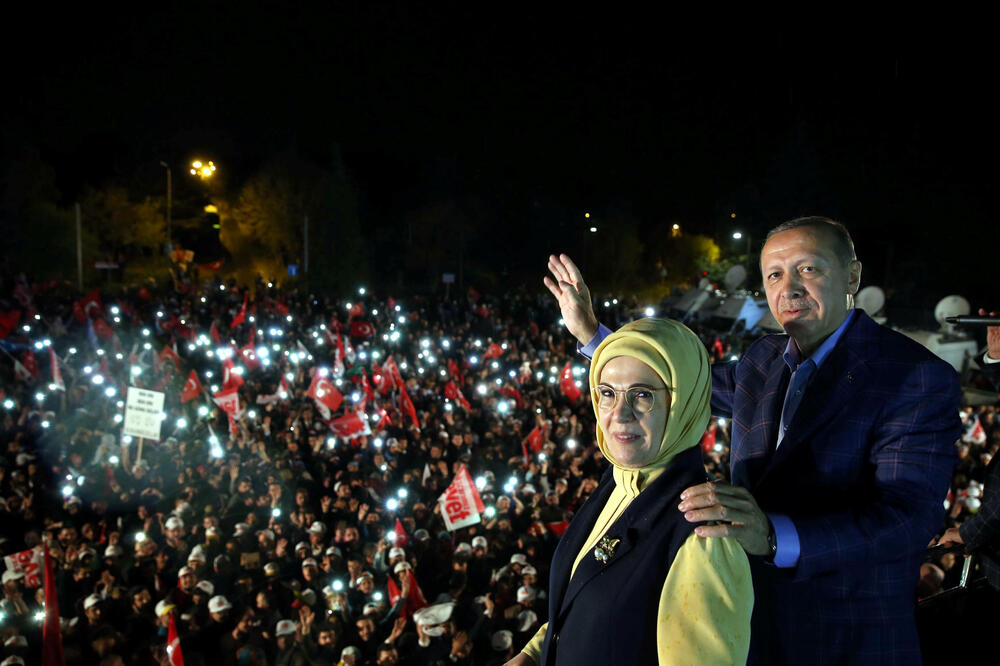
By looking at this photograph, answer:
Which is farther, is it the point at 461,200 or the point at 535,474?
the point at 461,200

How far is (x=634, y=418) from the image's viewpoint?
1.62m

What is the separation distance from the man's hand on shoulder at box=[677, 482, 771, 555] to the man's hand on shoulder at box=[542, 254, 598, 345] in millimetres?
1176

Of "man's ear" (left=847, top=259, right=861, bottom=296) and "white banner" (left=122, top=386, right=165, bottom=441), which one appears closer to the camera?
"man's ear" (left=847, top=259, right=861, bottom=296)

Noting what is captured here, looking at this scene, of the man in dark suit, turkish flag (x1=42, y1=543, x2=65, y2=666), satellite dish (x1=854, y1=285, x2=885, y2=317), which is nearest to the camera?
the man in dark suit

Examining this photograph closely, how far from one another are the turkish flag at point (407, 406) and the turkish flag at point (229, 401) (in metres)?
2.79

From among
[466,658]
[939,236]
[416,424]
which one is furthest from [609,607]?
[939,236]

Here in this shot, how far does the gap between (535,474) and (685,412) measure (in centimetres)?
751

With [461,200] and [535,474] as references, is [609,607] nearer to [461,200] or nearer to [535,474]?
[535,474]

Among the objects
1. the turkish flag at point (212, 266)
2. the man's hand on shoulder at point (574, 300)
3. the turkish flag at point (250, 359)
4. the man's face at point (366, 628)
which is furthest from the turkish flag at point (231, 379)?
the turkish flag at point (212, 266)

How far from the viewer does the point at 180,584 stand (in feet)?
20.2

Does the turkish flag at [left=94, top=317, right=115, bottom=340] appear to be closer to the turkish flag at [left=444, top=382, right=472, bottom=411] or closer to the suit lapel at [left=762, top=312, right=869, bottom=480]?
the turkish flag at [left=444, top=382, right=472, bottom=411]

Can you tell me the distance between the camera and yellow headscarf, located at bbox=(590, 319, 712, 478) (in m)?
1.58

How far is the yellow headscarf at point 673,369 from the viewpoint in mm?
1581

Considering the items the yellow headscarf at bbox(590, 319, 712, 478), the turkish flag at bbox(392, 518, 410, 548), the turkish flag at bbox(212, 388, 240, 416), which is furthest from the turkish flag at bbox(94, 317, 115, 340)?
the yellow headscarf at bbox(590, 319, 712, 478)
